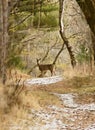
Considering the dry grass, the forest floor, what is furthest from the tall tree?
the forest floor

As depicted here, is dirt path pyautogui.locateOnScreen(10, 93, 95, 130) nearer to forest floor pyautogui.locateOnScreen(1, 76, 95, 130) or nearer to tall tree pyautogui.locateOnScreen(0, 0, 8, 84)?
forest floor pyautogui.locateOnScreen(1, 76, 95, 130)

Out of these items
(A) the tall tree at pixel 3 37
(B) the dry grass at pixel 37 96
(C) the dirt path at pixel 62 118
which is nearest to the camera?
(C) the dirt path at pixel 62 118

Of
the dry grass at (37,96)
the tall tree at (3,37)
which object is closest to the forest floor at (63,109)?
the dry grass at (37,96)

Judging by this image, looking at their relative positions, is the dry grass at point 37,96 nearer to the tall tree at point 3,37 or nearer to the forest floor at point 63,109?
the forest floor at point 63,109

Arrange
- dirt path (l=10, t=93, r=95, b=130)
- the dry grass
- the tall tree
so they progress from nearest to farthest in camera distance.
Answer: dirt path (l=10, t=93, r=95, b=130) < the dry grass < the tall tree

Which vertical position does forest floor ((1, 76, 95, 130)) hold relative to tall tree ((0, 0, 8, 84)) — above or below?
below

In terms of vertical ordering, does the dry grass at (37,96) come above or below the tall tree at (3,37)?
below

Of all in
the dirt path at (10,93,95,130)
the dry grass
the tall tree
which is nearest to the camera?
the dirt path at (10,93,95,130)

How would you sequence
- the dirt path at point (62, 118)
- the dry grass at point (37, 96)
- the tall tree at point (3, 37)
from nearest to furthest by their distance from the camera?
the dirt path at point (62, 118) → the dry grass at point (37, 96) → the tall tree at point (3, 37)

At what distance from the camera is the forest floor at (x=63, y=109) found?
7461 millimetres

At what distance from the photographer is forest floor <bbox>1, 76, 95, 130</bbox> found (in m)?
7.46

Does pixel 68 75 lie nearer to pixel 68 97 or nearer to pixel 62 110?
pixel 68 97

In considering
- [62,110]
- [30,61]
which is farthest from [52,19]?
[62,110]

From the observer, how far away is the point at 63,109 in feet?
30.3
